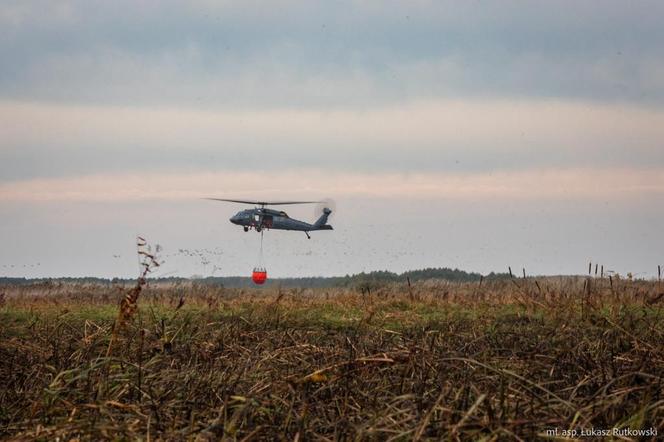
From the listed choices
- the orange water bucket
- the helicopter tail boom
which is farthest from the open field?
the helicopter tail boom

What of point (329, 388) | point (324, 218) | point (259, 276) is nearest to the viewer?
point (329, 388)

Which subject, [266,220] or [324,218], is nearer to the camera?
[266,220]

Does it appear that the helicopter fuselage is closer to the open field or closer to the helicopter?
the helicopter

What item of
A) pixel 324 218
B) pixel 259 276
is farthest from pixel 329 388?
pixel 324 218

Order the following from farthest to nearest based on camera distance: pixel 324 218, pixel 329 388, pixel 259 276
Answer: pixel 324 218 < pixel 259 276 < pixel 329 388

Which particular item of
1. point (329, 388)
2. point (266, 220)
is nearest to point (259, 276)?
point (266, 220)

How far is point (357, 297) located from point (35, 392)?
14738mm

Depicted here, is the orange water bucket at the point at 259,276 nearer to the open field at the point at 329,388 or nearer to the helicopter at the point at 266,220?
the helicopter at the point at 266,220

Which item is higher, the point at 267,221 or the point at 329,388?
the point at 267,221

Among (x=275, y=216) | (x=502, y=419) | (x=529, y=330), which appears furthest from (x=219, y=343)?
(x=275, y=216)

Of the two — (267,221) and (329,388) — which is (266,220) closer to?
(267,221)

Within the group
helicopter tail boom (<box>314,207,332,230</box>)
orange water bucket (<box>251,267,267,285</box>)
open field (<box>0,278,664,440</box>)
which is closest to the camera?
open field (<box>0,278,664,440</box>)

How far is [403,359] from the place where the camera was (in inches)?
268

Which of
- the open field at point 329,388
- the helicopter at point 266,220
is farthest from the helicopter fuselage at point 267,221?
the open field at point 329,388
